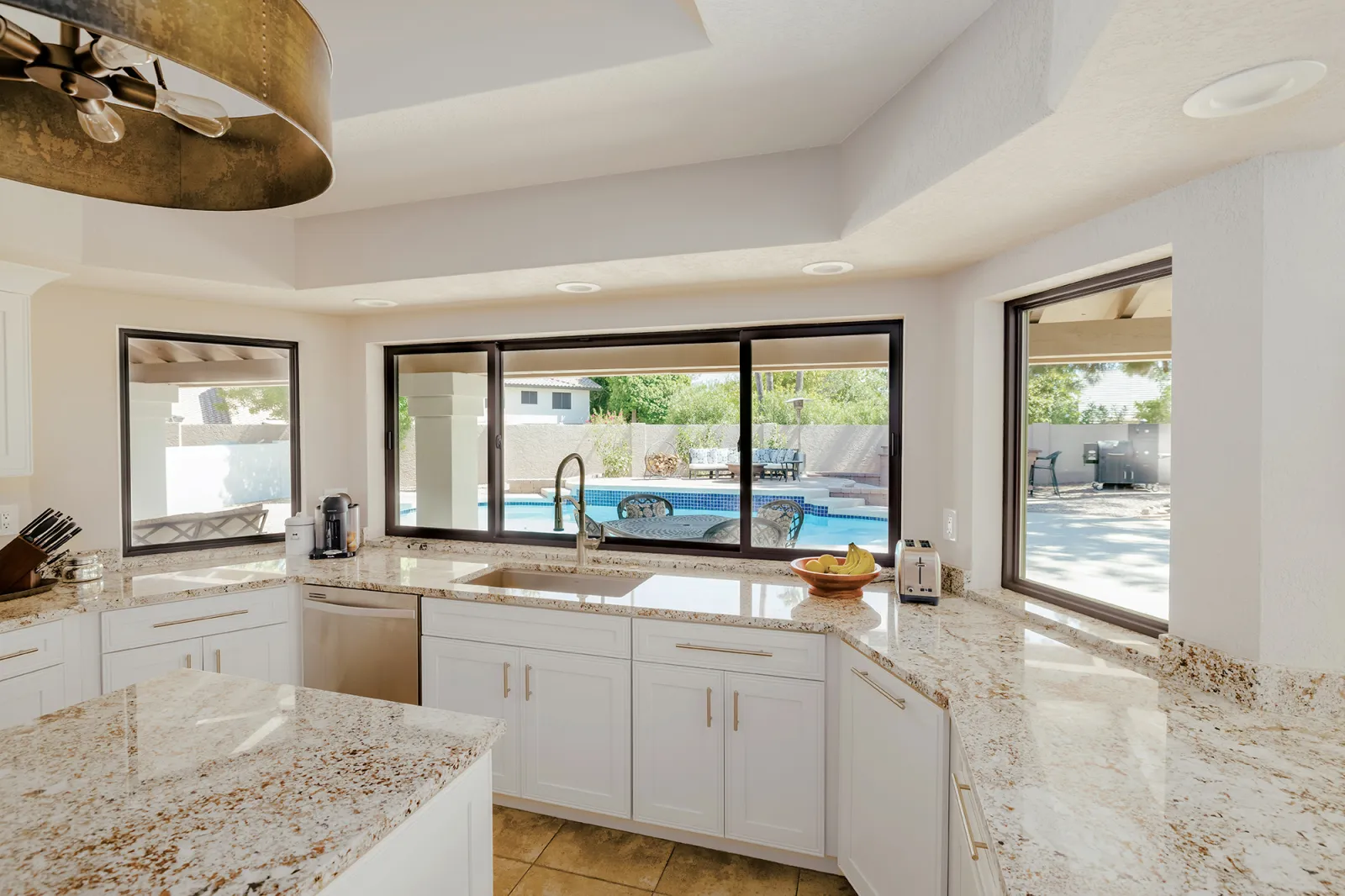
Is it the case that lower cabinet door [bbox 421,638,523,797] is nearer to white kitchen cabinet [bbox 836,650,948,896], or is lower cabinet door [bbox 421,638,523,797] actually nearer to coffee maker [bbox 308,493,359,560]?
coffee maker [bbox 308,493,359,560]

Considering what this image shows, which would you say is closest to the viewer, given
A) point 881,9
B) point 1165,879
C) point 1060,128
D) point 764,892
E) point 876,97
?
point 1165,879

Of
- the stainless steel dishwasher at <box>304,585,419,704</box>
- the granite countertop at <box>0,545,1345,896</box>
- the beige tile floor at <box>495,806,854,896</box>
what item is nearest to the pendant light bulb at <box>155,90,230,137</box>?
the granite countertop at <box>0,545,1345,896</box>

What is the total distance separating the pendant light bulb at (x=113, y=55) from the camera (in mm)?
803

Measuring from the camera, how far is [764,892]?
82.1 inches

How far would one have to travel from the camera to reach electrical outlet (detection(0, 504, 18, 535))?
2.56 m

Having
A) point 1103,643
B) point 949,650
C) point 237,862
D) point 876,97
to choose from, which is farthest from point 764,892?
point 876,97

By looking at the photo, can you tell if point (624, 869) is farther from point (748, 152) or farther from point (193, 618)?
point (748, 152)

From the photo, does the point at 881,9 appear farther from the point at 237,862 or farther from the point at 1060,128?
the point at 237,862

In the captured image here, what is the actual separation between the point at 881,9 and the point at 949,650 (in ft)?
5.44

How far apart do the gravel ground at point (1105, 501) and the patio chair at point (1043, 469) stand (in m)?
0.02

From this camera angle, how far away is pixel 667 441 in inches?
126

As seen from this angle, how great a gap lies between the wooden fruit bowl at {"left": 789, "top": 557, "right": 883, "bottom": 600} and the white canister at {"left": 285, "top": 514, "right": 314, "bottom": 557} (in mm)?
2436

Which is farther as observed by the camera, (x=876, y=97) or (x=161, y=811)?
(x=876, y=97)

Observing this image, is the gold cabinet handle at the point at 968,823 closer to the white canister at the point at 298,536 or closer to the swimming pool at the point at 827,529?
the swimming pool at the point at 827,529
